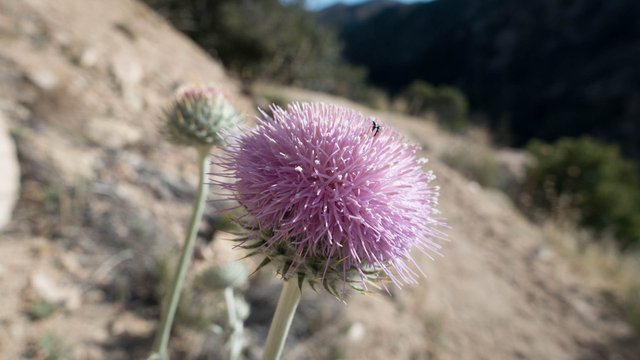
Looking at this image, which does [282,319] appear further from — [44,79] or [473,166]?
[473,166]

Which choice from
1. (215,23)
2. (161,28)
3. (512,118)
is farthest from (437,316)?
(512,118)

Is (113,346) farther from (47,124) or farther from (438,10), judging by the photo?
(438,10)

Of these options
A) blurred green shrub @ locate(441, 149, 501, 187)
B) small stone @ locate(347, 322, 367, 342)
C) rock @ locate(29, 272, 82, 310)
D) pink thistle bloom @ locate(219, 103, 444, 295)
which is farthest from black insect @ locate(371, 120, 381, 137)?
blurred green shrub @ locate(441, 149, 501, 187)

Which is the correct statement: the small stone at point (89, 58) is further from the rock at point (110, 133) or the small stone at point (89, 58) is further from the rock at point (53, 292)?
the rock at point (53, 292)

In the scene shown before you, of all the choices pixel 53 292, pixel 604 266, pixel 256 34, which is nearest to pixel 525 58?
pixel 256 34

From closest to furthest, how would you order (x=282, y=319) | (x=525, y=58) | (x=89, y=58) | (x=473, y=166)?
1. (x=282, y=319)
2. (x=89, y=58)
3. (x=473, y=166)
4. (x=525, y=58)

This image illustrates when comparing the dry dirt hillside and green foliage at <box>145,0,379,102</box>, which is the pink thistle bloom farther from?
green foliage at <box>145,0,379,102</box>

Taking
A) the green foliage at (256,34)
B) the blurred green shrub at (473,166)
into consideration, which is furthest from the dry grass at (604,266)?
the green foliage at (256,34)
